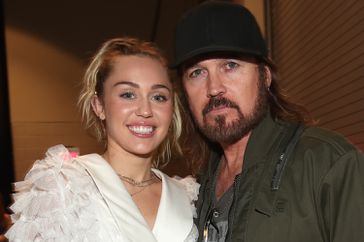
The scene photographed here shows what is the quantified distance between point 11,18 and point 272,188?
5.33m

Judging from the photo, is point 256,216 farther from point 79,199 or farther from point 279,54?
point 279,54

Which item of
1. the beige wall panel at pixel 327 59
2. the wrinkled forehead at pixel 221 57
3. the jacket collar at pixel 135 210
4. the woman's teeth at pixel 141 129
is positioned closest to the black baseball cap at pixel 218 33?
the wrinkled forehead at pixel 221 57

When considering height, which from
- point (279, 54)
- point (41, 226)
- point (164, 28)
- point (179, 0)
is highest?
point (179, 0)

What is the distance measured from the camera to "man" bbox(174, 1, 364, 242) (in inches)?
58.9

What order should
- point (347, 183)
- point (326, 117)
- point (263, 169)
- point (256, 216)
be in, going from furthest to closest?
point (326, 117) → point (263, 169) → point (256, 216) → point (347, 183)

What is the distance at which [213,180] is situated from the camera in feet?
6.86

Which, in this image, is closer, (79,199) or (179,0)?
(79,199)

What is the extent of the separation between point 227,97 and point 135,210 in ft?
2.02

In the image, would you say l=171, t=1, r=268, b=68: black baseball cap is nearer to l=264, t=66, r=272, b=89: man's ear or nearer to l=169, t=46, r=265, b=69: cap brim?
l=169, t=46, r=265, b=69: cap brim

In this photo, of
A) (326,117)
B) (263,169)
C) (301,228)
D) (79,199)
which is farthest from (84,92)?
(326,117)

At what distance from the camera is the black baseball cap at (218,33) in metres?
1.78

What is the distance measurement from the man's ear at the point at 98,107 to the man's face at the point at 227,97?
44cm

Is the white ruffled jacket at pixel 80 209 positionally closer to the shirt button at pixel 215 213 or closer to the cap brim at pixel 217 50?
the shirt button at pixel 215 213

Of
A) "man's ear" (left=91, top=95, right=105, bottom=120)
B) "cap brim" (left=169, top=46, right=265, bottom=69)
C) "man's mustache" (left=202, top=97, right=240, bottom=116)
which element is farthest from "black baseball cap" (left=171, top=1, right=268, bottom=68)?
"man's ear" (left=91, top=95, right=105, bottom=120)
